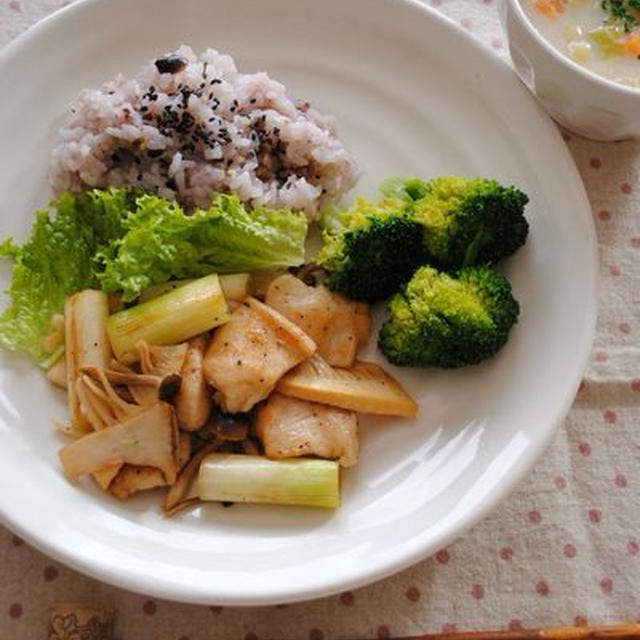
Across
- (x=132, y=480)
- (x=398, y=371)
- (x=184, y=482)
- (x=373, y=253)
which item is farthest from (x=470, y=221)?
(x=132, y=480)

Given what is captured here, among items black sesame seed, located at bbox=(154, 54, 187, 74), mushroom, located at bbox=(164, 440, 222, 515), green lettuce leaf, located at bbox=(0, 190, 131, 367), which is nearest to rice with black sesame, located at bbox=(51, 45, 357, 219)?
black sesame seed, located at bbox=(154, 54, 187, 74)

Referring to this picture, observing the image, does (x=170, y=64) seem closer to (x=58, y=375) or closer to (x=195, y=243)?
(x=195, y=243)

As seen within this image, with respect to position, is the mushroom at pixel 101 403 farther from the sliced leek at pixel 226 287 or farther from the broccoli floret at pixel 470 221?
the broccoli floret at pixel 470 221

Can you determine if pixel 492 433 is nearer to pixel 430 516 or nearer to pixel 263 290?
pixel 430 516

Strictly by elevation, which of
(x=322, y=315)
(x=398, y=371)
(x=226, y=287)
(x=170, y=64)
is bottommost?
(x=398, y=371)

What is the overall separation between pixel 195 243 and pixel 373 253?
55 cm

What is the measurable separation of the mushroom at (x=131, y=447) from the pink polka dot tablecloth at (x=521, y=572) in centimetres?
31

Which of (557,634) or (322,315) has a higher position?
(322,315)

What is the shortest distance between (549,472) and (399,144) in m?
1.19

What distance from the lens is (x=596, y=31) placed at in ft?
9.51

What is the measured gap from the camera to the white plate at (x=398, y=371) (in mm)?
2383

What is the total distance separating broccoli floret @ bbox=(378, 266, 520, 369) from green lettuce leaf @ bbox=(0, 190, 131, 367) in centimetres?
92

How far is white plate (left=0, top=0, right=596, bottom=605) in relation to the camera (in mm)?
2383

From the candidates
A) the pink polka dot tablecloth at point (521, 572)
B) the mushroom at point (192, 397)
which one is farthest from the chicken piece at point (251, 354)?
the pink polka dot tablecloth at point (521, 572)
